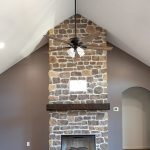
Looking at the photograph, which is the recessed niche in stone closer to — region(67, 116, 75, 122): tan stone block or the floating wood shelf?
region(67, 116, 75, 122): tan stone block

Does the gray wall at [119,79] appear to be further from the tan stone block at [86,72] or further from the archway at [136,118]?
the tan stone block at [86,72]

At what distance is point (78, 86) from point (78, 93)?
0.63 feet

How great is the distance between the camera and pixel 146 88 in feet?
27.9

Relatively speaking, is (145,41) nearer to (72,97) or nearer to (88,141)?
(72,97)

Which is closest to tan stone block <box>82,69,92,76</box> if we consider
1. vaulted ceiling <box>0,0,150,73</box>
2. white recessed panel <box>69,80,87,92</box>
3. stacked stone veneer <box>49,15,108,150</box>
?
stacked stone veneer <box>49,15,108,150</box>

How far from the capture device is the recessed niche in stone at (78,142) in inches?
299

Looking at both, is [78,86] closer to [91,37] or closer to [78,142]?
[78,142]

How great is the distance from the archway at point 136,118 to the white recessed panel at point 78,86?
1.96m

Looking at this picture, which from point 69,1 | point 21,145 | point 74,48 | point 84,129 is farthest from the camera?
point 21,145

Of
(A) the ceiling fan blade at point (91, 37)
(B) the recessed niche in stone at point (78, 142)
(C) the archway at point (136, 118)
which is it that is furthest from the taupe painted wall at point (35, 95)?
(A) the ceiling fan blade at point (91, 37)

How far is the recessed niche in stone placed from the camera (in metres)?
7.59

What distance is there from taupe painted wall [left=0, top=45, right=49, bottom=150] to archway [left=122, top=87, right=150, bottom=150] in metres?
2.65

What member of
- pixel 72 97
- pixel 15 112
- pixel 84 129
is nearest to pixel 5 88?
pixel 15 112

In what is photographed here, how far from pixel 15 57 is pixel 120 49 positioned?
3143 mm
